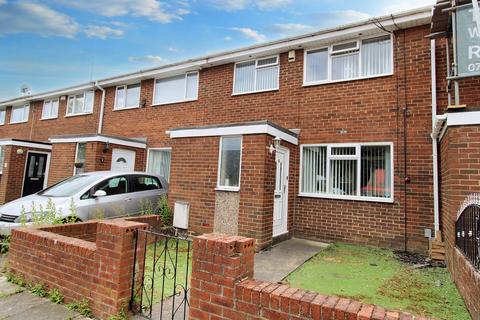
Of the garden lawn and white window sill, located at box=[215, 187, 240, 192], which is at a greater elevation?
white window sill, located at box=[215, 187, 240, 192]

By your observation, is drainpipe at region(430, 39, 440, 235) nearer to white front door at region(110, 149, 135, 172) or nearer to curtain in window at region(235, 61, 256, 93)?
curtain in window at region(235, 61, 256, 93)

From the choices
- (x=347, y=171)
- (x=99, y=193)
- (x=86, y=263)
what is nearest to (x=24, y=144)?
(x=99, y=193)

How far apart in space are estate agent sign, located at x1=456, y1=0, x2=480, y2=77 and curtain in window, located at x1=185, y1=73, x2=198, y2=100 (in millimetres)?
7840

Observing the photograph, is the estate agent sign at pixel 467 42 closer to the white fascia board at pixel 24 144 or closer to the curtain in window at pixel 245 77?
the curtain in window at pixel 245 77

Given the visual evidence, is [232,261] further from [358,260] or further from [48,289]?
[358,260]

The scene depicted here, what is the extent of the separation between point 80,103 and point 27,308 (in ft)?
43.5

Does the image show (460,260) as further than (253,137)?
No

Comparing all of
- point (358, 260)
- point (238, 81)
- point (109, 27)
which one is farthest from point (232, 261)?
point (109, 27)

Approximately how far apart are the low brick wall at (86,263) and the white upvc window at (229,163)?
343cm

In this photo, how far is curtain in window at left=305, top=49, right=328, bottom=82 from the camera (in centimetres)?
820

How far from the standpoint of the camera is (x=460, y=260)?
3.79m

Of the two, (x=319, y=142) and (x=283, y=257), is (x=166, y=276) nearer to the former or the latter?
(x=283, y=257)

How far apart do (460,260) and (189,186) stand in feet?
18.3

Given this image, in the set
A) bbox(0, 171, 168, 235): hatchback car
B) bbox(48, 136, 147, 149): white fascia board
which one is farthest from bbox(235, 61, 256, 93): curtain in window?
bbox(48, 136, 147, 149): white fascia board
